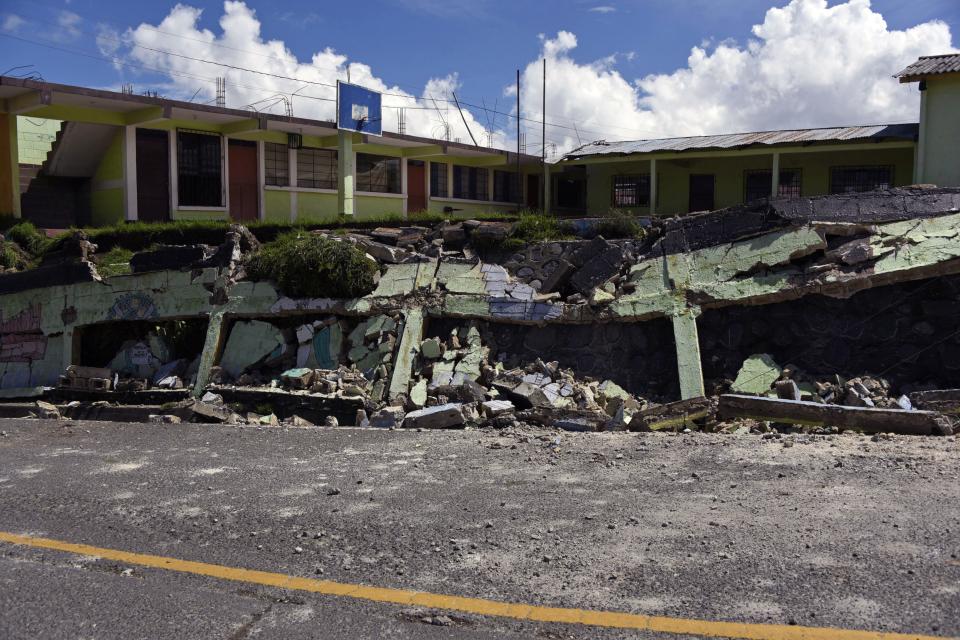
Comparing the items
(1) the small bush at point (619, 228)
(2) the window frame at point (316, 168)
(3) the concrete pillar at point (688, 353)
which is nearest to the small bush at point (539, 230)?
(1) the small bush at point (619, 228)

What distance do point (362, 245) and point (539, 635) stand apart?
35.0 ft

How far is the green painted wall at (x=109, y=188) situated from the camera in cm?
2186

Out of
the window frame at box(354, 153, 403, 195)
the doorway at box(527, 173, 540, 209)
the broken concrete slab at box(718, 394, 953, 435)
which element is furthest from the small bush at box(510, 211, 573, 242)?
the doorway at box(527, 173, 540, 209)

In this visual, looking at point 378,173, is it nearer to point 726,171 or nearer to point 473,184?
point 473,184

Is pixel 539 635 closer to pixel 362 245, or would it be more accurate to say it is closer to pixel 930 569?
pixel 930 569

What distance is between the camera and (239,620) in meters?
3.77

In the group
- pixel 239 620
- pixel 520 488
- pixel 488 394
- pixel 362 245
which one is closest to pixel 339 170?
pixel 362 245

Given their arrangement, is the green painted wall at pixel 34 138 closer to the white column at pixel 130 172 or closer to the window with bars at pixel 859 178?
the white column at pixel 130 172

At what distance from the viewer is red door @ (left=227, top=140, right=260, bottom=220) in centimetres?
2350

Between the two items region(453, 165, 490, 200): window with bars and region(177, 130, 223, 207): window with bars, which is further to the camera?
region(453, 165, 490, 200): window with bars

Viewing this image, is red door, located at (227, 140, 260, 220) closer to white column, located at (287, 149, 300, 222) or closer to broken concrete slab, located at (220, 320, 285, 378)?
white column, located at (287, 149, 300, 222)

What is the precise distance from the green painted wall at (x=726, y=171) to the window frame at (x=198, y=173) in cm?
1236

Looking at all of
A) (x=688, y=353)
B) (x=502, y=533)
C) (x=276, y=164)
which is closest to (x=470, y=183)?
(x=276, y=164)

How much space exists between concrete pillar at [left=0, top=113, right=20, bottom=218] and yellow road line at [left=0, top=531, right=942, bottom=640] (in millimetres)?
18750
